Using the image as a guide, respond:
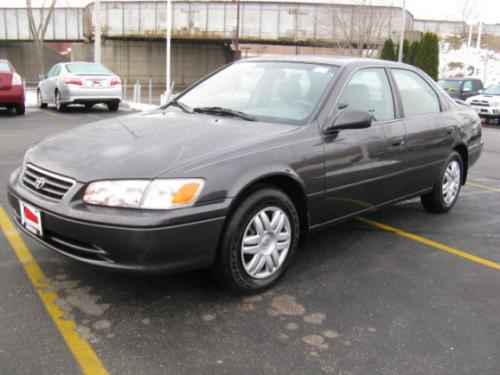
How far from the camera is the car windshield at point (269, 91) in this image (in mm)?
3947

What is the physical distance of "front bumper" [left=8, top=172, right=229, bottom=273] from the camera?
2.86 meters

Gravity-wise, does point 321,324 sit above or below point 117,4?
below

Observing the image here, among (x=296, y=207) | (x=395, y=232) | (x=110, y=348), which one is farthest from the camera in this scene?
(x=395, y=232)

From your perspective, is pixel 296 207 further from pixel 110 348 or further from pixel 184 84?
pixel 184 84

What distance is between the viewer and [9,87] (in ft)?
43.6

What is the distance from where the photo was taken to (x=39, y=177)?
10.8 feet

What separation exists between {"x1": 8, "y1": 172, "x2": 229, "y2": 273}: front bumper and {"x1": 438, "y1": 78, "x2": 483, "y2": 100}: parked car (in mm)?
20124

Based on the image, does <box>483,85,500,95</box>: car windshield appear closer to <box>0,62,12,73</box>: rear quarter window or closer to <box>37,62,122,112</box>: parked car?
<box>37,62,122,112</box>: parked car

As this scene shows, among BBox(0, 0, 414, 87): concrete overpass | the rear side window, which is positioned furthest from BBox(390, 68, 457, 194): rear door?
BBox(0, 0, 414, 87): concrete overpass

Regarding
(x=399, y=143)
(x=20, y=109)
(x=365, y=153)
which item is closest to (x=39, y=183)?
(x=365, y=153)

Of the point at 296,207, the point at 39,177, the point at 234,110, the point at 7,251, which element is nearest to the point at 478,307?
the point at 296,207

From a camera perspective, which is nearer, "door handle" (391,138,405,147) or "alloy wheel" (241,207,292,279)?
"alloy wheel" (241,207,292,279)

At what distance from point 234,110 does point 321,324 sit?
1753 millimetres

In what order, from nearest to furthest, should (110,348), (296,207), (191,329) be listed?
(110,348) < (191,329) < (296,207)
